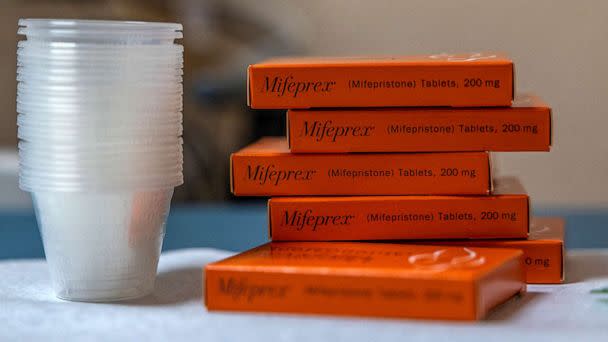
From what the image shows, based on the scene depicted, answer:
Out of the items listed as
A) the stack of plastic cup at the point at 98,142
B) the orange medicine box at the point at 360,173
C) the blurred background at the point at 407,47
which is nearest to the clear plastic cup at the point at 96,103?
the stack of plastic cup at the point at 98,142

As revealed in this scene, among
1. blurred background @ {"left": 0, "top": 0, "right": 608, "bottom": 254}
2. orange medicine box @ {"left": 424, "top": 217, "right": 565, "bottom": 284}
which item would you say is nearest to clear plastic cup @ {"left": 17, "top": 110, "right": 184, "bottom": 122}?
orange medicine box @ {"left": 424, "top": 217, "right": 565, "bottom": 284}

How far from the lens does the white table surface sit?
63 centimetres

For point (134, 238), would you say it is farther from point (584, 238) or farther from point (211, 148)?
point (211, 148)

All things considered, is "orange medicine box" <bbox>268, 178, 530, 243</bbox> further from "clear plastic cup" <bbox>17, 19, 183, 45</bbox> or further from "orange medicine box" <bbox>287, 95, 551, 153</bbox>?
"clear plastic cup" <bbox>17, 19, 183, 45</bbox>

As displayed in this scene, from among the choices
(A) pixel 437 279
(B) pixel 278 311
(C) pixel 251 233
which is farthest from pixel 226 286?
(C) pixel 251 233

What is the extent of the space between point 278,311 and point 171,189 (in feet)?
0.57

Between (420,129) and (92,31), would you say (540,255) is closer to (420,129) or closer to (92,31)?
(420,129)

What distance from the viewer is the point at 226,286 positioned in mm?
706

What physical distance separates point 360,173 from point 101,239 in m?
0.23

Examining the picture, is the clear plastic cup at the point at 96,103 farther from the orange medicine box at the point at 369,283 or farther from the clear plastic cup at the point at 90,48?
the orange medicine box at the point at 369,283

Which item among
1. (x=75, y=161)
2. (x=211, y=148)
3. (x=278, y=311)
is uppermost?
(x=75, y=161)

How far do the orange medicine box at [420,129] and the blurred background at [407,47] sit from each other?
153cm

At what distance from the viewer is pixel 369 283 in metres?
0.67

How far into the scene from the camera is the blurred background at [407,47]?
238cm
